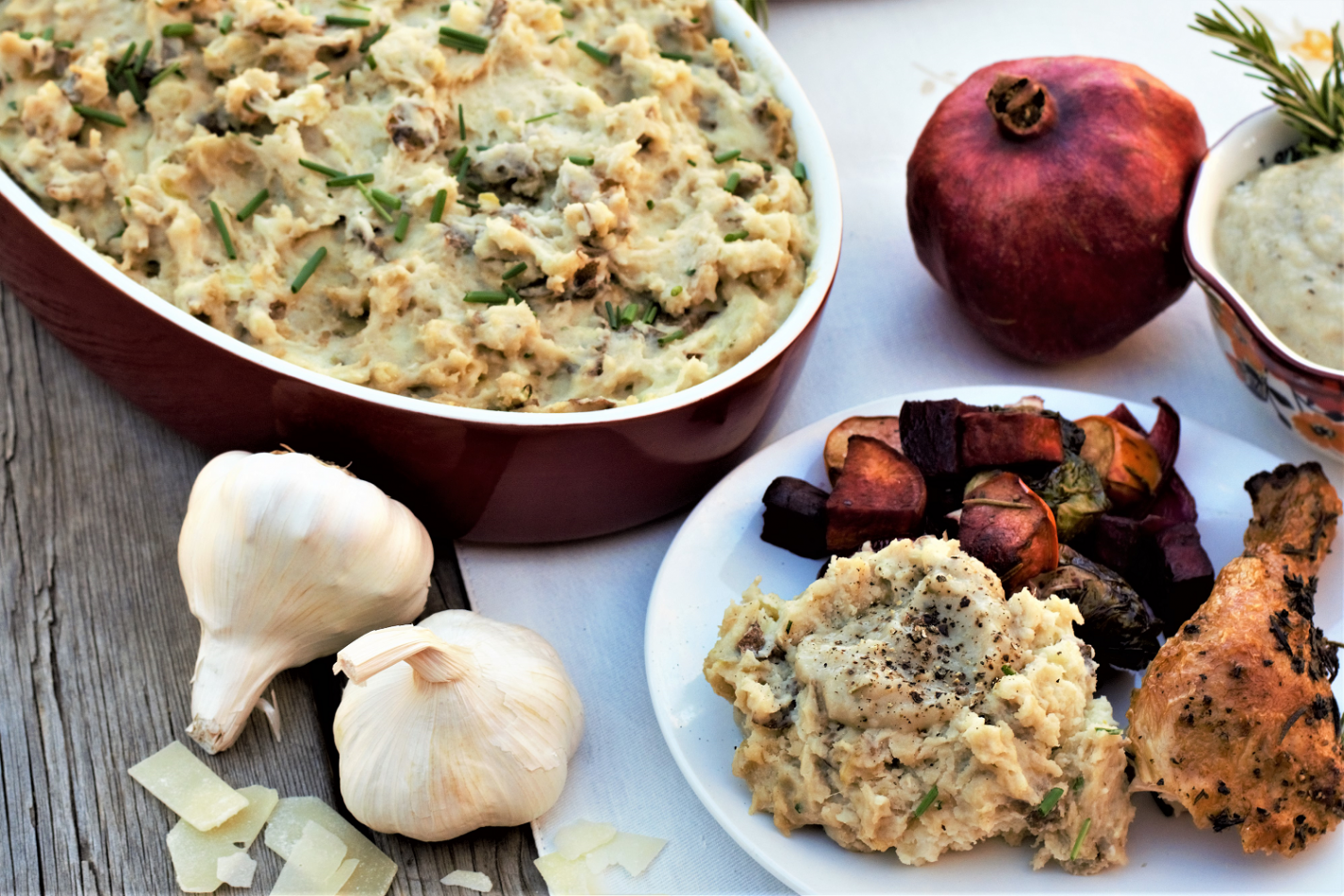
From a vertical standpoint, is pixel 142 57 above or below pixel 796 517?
above

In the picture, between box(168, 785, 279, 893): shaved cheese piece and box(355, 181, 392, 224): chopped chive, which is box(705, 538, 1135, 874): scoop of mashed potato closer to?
box(168, 785, 279, 893): shaved cheese piece

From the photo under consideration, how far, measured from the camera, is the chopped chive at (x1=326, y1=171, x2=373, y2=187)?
2090mm

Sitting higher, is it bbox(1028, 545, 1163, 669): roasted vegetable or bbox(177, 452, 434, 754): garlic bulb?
bbox(1028, 545, 1163, 669): roasted vegetable

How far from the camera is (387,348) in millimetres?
2000

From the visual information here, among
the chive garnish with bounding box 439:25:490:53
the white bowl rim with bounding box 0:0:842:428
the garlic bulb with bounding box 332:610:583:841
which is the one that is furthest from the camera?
the chive garnish with bounding box 439:25:490:53

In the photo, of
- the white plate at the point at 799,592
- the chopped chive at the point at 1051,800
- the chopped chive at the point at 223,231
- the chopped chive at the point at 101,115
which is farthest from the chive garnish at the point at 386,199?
the chopped chive at the point at 1051,800

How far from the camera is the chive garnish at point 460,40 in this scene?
7.29 feet

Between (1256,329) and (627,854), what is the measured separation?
1351 millimetres

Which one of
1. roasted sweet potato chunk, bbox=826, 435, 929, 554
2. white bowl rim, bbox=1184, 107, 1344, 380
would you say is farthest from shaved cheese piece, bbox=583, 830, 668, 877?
white bowl rim, bbox=1184, 107, 1344, 380

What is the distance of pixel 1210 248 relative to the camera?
2.22m

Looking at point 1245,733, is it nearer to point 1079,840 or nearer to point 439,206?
point 1079,840

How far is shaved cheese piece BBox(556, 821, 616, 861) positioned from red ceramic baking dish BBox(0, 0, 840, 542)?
53cm

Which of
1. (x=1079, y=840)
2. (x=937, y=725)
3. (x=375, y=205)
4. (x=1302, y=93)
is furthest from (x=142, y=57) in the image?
(x=1302, y=93)

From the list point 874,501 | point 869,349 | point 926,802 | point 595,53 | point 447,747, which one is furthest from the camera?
point 869,349
